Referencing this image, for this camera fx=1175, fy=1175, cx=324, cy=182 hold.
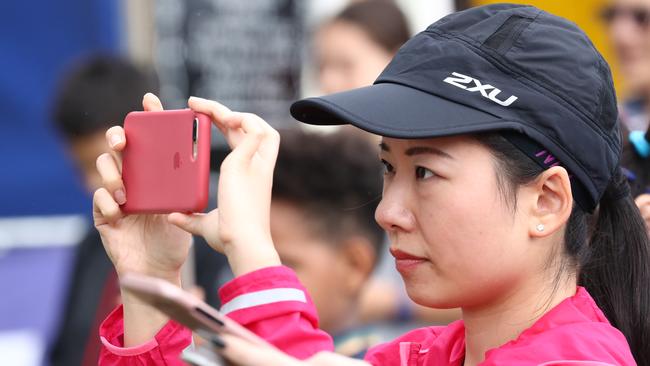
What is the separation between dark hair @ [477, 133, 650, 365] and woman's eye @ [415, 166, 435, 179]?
10.4 inches

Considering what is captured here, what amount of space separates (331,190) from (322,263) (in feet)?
0.90

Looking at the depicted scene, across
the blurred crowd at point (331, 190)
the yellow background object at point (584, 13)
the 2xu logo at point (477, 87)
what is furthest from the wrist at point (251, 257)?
the yellow background object at point (584, 13)

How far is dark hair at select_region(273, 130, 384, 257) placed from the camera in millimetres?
3240

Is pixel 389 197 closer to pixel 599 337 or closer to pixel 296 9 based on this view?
pixel 599 337

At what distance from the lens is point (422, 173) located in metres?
1.78

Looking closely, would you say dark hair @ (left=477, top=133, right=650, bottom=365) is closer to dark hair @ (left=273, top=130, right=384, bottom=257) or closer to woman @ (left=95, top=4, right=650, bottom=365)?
woman @ (left=95, top=4, right=650, bottom=365)

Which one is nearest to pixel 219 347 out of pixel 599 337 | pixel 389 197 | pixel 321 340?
pixel 321 340

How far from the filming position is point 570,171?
176 centimetres

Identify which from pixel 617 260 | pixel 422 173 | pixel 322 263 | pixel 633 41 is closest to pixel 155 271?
pixel 422 173

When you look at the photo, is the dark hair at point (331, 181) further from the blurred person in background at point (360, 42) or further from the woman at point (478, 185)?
the woman at point (478, 185)

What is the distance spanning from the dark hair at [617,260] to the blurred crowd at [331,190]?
344mm

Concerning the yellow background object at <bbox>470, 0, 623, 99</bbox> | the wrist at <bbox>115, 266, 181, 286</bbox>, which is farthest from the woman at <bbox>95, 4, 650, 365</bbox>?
the yellow background object at <bbox>470, 0, 623, 99</bbox>

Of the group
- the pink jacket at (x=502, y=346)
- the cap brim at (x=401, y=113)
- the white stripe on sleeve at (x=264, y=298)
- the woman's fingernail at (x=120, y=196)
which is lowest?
the pink jacket at (x=502, y=346)

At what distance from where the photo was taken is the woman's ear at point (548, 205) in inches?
69.6
